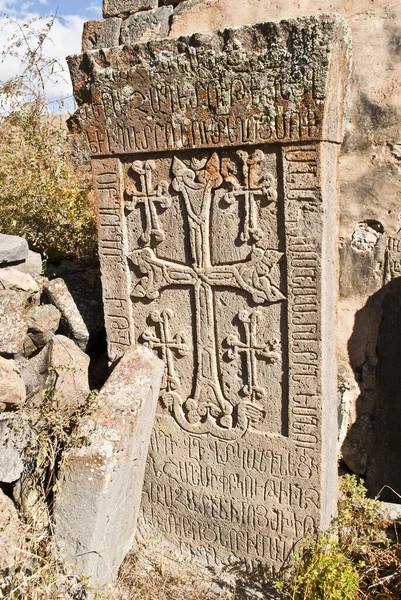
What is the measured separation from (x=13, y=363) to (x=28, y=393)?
189mm

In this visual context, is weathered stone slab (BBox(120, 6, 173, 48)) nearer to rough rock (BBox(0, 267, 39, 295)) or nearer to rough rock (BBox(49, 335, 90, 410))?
rough rock (BBox(0, 267, 39, 295))

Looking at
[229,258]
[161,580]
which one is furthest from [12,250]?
[161,580]

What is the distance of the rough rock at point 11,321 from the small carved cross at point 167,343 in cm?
67

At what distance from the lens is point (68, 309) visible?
10.9 feet

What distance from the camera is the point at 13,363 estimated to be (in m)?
3.06

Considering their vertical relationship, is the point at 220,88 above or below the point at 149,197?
above

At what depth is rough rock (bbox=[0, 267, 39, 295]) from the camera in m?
3.14

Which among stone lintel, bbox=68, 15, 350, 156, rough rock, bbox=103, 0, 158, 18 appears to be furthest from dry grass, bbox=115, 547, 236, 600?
rough rock, bbox=103, 0, 158, 18

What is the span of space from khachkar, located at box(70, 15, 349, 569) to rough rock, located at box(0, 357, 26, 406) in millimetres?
567

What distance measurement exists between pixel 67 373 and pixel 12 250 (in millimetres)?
780

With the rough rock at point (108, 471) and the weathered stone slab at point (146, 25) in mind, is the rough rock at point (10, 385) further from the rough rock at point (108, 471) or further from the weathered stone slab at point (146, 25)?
the weathered stone slab at point (146, 25)

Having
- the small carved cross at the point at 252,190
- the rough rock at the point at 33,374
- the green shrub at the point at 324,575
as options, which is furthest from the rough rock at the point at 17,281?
the green shrub at the point at 324,575

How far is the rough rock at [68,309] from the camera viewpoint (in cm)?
332

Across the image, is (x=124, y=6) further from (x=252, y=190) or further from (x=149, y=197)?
(x=252, y=190)
